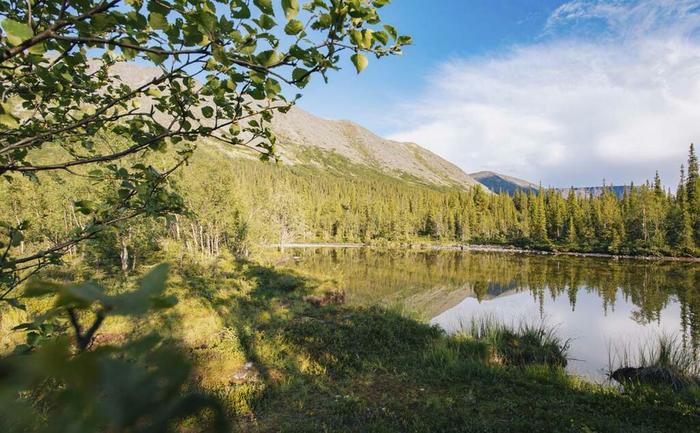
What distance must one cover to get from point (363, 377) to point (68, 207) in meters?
33.7

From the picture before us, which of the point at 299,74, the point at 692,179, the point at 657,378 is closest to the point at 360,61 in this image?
the point at 299,74

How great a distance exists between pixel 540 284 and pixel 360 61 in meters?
39.7

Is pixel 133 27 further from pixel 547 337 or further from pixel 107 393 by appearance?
pixel 547 337

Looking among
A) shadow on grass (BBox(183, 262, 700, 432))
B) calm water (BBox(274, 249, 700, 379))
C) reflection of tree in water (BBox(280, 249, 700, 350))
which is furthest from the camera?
reflection of tree in water (BBox(280, 249, 700, 350))

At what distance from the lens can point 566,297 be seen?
29.2 metres

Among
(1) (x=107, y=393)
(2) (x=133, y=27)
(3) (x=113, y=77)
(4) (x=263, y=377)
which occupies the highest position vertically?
(3) (x=113, y=77)

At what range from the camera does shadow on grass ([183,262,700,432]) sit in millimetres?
6840

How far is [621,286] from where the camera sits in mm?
33625

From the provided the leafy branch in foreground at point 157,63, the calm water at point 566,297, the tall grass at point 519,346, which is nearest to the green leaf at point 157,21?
the leafy branch in foreground at point 157,63

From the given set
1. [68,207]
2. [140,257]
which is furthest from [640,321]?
[68,207]

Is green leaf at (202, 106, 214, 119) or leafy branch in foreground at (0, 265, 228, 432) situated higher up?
green leaf at (202, 106, 214, 119)

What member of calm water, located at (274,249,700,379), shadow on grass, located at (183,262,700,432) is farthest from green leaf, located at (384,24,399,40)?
calm water, located at (274,249,700,379)

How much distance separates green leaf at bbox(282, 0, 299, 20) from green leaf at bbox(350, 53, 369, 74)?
337mm

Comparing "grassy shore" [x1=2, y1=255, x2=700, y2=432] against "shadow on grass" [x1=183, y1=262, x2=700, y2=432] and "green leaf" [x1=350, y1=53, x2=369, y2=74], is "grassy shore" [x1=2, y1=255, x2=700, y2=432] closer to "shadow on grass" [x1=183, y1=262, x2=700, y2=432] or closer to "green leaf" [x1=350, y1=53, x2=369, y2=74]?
"shadow on grass" [x1=183, y1=262, x2=700, y2=432]
